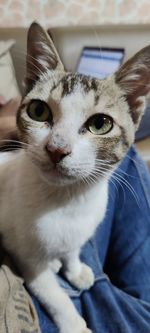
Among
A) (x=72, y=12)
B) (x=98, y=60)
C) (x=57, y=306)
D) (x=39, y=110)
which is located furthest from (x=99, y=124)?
(x=72, y=12)

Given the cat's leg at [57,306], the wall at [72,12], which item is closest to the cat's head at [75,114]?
the cat's leg at [57,306]

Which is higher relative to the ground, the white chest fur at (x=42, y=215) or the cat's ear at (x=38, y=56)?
the cat's ear at (x=38, y=56)

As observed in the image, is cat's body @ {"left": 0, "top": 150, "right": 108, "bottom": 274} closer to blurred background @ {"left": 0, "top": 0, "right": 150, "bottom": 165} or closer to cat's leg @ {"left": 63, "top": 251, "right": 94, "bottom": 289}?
cat's leg @ {"left": 63, "top": 251, "right": 94, "bottom": 289}

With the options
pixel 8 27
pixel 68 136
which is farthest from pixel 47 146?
pixel 8 27

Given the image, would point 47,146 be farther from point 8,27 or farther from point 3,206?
point 8,27

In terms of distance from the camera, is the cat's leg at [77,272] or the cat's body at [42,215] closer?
the cat's body at [42,215]

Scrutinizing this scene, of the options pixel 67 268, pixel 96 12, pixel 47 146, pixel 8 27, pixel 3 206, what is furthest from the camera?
pixel 96 12

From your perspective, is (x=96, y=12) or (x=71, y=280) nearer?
(x=71, y=280)

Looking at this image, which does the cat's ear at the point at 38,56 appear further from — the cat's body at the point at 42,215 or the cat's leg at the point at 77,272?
the cat's leg at the point at 77,272
